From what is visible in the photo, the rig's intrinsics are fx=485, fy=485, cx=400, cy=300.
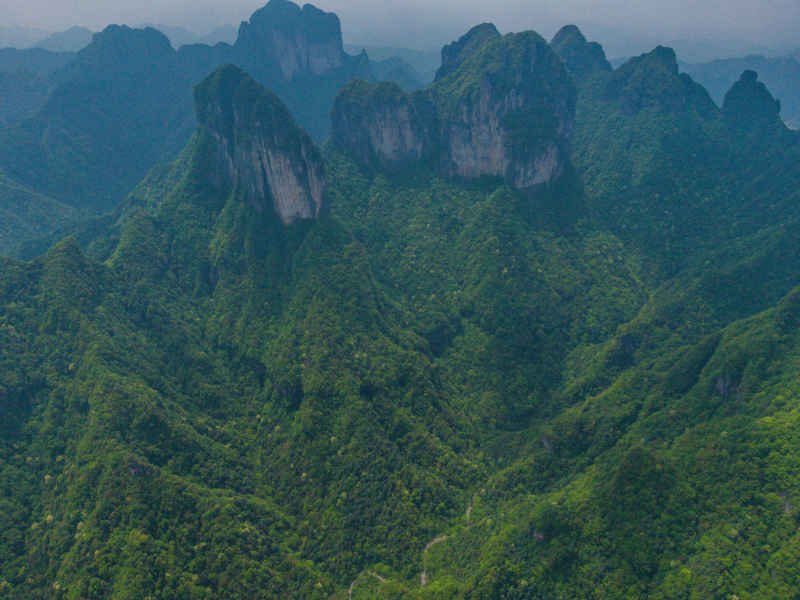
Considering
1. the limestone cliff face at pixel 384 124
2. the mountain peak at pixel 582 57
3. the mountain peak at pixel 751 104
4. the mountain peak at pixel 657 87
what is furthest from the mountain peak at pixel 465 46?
the mountain peak at pixel 751 104

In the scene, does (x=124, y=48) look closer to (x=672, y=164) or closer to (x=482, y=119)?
(x=482, y=119)

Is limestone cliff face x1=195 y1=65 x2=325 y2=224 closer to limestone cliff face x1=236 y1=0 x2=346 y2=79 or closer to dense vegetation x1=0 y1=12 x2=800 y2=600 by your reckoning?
dense vegetation x1=0 y1=12 x2=800 y2=600

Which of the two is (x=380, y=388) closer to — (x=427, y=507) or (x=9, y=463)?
(x=427, y=507)

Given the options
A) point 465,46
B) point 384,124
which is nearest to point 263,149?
point 384,124

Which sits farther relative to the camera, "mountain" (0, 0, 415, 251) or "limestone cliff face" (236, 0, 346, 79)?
"limestone cliff face" (236, 0, 346, 79)

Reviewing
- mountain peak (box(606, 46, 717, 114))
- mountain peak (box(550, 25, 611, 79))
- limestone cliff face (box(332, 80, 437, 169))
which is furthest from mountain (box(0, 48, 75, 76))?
mountain peak (box(606, 46, 717, 114))

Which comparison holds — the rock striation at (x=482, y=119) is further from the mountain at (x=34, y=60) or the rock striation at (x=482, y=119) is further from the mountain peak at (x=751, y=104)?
the mountain at (x=34, y=60)
